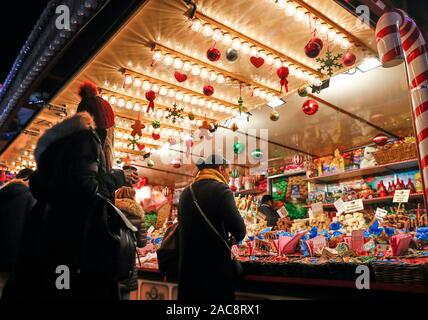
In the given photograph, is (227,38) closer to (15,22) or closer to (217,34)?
(217,34)

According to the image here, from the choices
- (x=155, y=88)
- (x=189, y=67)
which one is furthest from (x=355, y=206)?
(x=155, y=88)

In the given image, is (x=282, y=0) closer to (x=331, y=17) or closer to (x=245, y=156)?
(x=331, y=17)

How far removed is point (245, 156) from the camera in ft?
24.9

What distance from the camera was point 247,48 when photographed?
3848 millimetres

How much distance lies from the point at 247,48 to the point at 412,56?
67.9 inches

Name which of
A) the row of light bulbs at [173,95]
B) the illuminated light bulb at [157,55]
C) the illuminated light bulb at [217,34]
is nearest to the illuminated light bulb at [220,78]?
the row of light bulbs at [173,95]

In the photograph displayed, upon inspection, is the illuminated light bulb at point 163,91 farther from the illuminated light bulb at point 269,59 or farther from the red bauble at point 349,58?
the red bauble at point 349,58

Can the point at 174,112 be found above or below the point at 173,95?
below

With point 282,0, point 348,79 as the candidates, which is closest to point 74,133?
point 282,0

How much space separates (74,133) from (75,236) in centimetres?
53

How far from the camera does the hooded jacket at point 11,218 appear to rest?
3.15m

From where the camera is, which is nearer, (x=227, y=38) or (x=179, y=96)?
(x=227, y=38)
